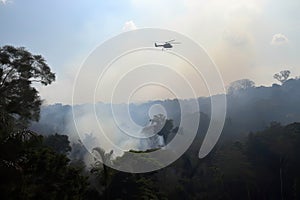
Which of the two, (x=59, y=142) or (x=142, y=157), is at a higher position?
(x=59, y=142)

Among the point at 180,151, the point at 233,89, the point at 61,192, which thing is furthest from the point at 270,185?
the point at 233,89

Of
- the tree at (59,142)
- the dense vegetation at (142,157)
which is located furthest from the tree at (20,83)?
the tree at (59,142)

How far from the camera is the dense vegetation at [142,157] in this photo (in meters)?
17.0

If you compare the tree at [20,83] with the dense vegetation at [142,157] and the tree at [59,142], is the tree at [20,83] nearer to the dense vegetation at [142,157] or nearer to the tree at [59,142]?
the dense vegetation at [142,157]

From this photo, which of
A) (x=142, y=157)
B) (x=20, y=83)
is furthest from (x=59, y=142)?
(x=20, y=83)

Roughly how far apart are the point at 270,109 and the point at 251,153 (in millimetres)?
41985

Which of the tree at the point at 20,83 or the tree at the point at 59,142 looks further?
the tree at the point at 59,142

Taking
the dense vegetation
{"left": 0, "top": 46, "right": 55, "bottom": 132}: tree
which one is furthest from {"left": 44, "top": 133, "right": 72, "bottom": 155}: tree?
{"left": 0, "top": 46, "right": 55, "bottom": 132}: tree

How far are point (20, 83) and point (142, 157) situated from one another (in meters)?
14.5

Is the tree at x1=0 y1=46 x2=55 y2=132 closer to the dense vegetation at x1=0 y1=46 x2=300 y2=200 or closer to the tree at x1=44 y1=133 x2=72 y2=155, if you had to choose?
the dense vegetation at x1=0 y1=46 x2=300 y2=200

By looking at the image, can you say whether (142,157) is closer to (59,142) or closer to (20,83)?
(20,83)

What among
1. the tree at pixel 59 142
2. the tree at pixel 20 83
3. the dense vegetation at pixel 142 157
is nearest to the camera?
the dense vegetation at pixel 142 157

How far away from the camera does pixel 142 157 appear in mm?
34188

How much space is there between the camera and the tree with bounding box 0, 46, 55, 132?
21266 millimetres
